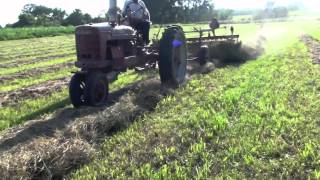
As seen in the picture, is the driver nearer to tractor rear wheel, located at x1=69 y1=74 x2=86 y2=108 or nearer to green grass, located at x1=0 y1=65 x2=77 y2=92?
tractor rear wheel, located at x1=69 y1=74 x2=86 y2=108

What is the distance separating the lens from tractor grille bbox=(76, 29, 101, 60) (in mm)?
8992

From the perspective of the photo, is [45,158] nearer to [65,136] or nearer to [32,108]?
[65,136]

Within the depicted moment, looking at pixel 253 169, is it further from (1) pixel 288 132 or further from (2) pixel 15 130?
(2) pixel 15 130

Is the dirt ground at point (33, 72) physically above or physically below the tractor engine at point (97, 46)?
below

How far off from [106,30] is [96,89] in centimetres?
112

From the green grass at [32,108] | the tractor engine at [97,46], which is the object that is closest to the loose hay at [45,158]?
the green grass at [32,108]

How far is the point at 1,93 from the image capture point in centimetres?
1145

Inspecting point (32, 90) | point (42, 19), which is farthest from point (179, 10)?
point (32, 90)

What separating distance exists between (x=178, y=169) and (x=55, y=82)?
8.39m

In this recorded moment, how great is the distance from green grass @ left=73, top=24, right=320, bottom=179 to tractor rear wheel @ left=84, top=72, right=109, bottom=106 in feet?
3.70

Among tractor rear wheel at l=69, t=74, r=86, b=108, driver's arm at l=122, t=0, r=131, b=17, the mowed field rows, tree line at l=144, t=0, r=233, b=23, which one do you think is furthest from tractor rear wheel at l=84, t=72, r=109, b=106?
tree line at l=144, t=0, r=233, b=23

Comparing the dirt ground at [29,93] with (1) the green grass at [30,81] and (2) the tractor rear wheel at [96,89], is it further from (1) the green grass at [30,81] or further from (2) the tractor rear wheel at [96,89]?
(2) the tractor rear wheel at [96,89]

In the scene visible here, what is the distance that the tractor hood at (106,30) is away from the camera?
8.94 metres

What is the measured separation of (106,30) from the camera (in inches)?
359
